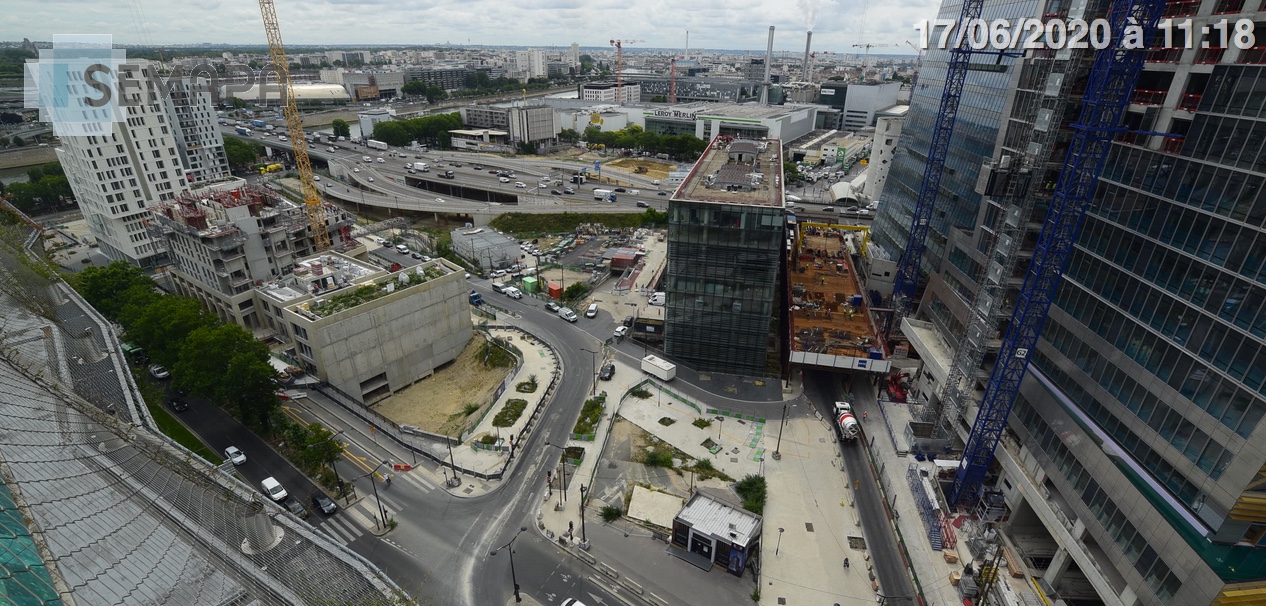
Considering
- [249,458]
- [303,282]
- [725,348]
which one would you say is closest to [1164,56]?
[725,348]

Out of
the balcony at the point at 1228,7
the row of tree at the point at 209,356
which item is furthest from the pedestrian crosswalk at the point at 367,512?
the balcony at the point at 1228,7

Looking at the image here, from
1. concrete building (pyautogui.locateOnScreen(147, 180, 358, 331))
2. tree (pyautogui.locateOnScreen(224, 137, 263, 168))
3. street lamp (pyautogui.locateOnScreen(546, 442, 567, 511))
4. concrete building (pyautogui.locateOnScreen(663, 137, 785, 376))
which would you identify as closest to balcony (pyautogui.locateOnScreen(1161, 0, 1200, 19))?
concrete building (pyautogui.locateOnScreen(663, 137, 785, 376))

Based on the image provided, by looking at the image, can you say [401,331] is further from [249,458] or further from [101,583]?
[101,583]

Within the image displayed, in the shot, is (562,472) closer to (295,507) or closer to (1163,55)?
(295,507)

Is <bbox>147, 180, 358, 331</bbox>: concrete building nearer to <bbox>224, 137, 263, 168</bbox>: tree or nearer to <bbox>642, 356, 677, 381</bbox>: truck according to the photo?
<bbox>642, 356, 677, 381</bbox>: truck

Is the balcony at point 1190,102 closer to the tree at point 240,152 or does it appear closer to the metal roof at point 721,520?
the metal roof at point 721,520

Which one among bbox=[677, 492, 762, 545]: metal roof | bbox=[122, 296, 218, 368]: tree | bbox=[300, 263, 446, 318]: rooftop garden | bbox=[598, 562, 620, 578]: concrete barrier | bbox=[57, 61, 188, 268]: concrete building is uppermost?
bbox=[57, 61, 188, 268]: concrete building

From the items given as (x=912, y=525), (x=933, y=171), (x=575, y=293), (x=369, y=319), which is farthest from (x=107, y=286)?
(x=933, y=171)

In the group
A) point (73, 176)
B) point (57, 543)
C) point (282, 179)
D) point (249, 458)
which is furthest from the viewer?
point (282, 179)
